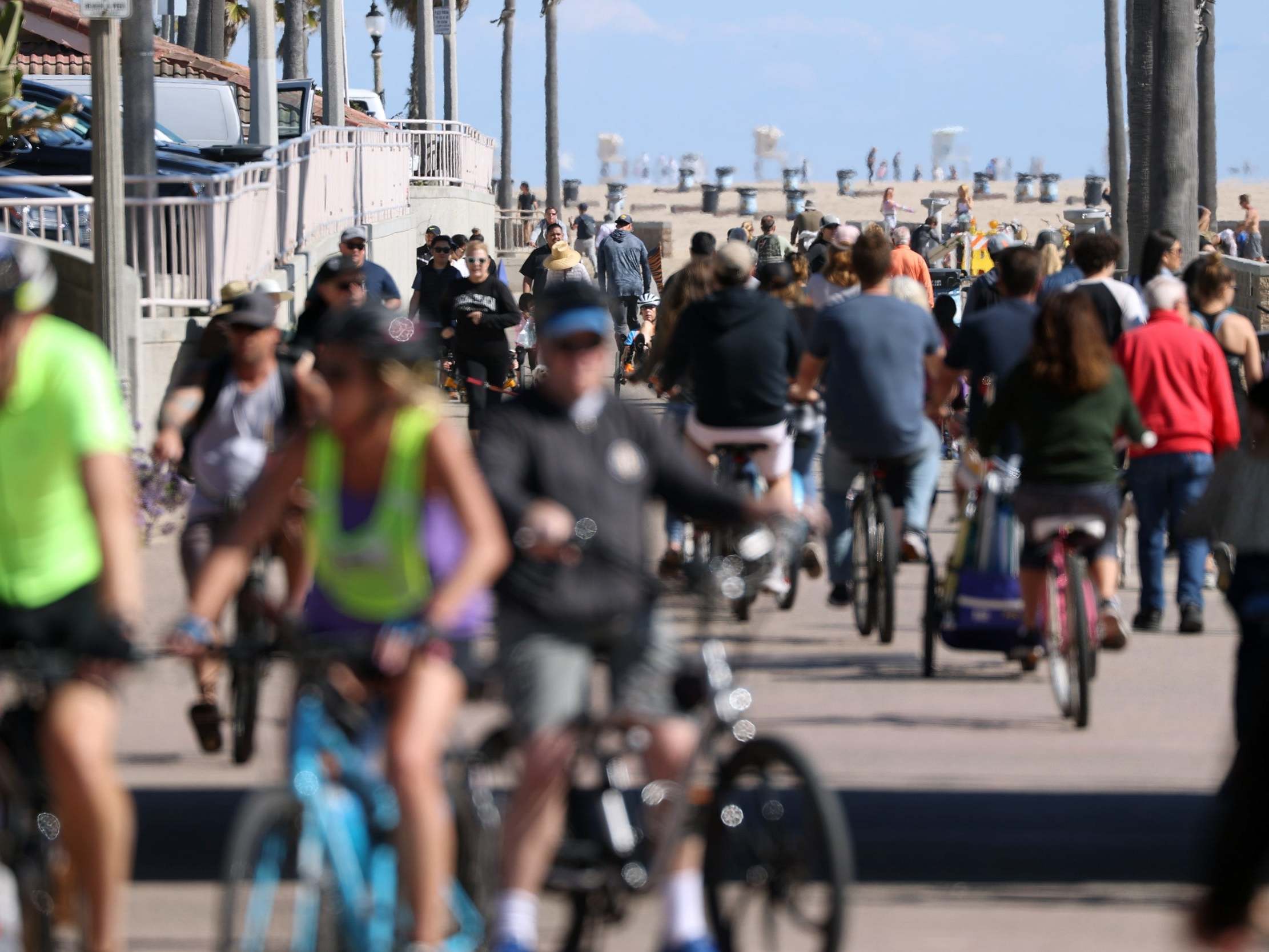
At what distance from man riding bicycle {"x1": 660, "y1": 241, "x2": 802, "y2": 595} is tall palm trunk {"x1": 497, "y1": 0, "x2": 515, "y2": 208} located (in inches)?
1993

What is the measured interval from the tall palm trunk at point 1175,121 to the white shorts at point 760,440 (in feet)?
29.9

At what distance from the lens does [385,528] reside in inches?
215

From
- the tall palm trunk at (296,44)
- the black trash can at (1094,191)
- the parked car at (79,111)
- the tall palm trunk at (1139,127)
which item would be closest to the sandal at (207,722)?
the parked car at (79,111)

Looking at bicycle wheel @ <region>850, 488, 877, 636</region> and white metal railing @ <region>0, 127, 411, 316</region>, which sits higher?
white metal railing @ <region>0, 127, 411, 316</region>

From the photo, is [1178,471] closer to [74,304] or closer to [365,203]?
[74,304]

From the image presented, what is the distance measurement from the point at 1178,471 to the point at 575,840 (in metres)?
6.26

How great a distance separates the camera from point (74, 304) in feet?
54.6

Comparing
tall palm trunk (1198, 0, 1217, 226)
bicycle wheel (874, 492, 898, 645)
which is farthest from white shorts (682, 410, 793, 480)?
tall palm trunk (1198, 0, 1217, 226)

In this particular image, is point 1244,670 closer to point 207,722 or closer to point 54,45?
point 207,722

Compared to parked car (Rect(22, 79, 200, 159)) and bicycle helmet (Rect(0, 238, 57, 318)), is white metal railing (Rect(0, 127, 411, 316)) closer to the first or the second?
parked car (Rect(22, 79, 200, 159))

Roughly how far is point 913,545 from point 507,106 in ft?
178

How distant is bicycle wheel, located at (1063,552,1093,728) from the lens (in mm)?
9172

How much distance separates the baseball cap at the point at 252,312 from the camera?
28.0 ft

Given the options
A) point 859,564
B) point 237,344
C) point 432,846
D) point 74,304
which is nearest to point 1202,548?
point 859,564
